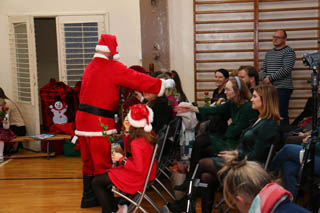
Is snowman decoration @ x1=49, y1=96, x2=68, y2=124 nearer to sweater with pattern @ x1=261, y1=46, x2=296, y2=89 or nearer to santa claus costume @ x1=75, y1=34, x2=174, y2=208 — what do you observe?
santa claus costume @ x1=75, y1=34, x2=174, y2=208

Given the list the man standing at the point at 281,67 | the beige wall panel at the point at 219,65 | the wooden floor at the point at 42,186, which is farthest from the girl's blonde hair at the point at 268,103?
the beige wall panel at the point at 219,65

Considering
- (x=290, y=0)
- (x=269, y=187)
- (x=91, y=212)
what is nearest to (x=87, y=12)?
(x=290, y=0)

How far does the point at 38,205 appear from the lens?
11.9ft

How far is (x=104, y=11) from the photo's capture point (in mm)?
5875

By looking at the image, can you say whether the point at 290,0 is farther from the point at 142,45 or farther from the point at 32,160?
the point at 32,160

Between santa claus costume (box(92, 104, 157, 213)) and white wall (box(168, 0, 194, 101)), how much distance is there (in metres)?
3.25

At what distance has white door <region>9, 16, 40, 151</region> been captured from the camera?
5.65 m

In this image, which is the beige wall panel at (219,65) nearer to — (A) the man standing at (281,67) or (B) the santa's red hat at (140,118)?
(A) the man standing at (281,67)

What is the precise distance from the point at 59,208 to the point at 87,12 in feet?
10.8

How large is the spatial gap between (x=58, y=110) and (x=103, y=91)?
250cm

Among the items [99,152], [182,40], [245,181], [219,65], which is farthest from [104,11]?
[245,181]

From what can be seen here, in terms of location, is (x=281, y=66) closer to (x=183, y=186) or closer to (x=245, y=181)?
(x=183, y=186)

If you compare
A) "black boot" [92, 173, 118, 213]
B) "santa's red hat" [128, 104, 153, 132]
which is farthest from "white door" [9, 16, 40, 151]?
"santa's red hat" [128, 104, 153, 132]

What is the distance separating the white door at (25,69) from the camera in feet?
18.5
